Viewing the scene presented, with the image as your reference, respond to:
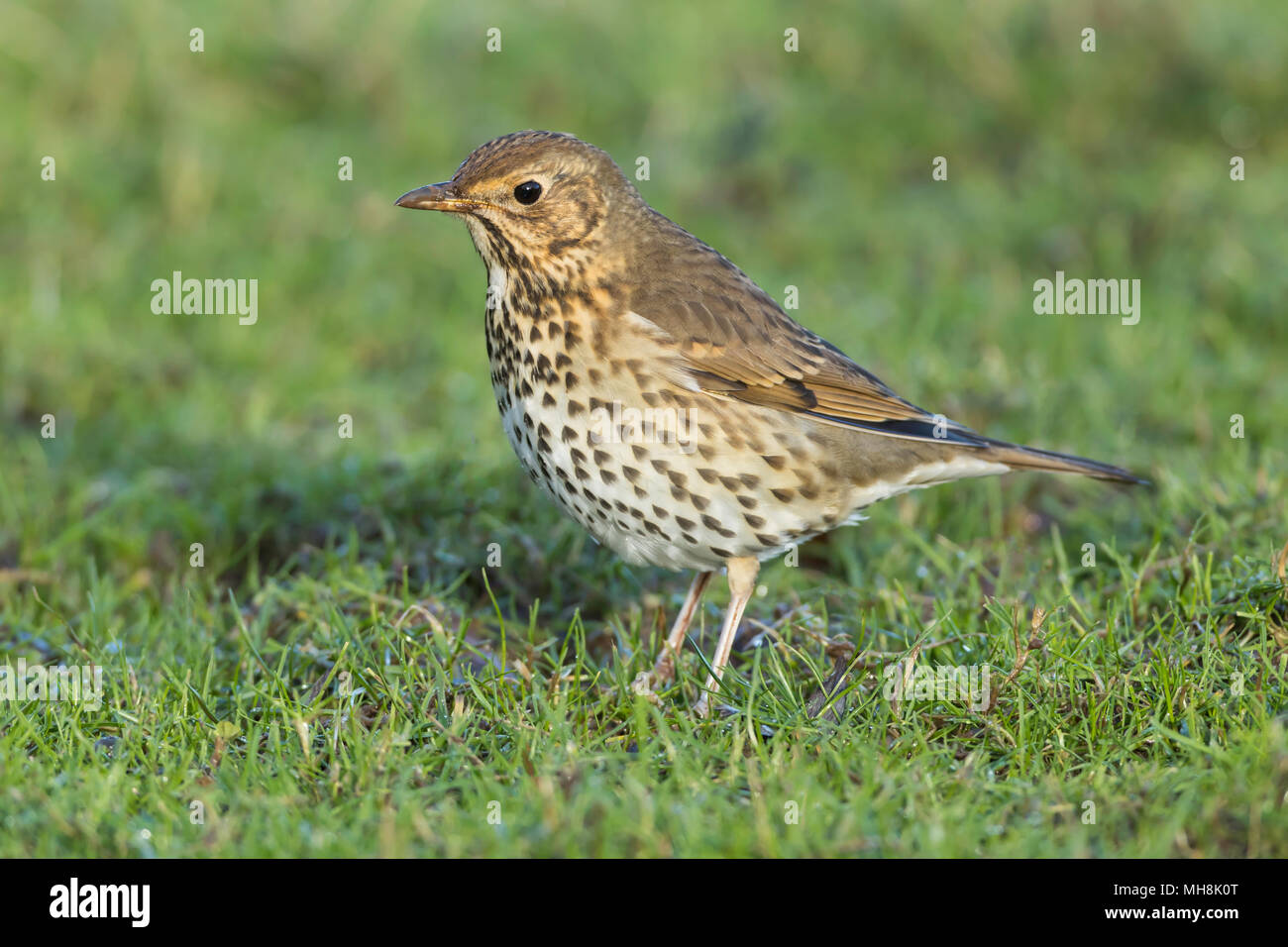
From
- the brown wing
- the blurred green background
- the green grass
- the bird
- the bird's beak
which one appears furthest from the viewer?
the blurred green background

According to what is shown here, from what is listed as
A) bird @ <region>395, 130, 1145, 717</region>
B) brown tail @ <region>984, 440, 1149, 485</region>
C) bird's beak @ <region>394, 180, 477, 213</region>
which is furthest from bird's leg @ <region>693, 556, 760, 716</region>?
bird's beak @ <region>394, 180, 477, 213</region>

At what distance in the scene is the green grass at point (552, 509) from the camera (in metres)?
4.00

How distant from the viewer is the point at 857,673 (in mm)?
4672

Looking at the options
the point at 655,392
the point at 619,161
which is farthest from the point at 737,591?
the point at 619,161

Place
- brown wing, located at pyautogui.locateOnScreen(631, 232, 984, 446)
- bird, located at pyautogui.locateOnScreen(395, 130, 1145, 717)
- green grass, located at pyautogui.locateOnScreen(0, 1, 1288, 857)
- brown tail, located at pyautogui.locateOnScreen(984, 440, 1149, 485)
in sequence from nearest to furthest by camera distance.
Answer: green grass, located at pyautogui.locateOnScreen(0, 1, 1288, 857)
bird, located at pyautogui.locateOnScreen(395, 130, 1145, 717)
brown wing, located at pyautogui.locateOnScreen(631, 232, 984, 446)
brown tail, located at pyautogui.locateOnScreen(984, 440, 1149, 485)

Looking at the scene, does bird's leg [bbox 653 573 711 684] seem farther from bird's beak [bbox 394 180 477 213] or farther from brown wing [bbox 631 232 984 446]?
bird's beak [bbox 394 180 477 213]

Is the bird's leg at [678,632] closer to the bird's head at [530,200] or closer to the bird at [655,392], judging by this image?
the bird at [655,392]

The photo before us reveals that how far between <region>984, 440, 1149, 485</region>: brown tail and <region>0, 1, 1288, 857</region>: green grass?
0.28m

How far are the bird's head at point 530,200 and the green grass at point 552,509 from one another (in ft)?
3.98

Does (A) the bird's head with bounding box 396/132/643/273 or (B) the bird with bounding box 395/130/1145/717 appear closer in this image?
(B) the bird with bounding box 395/130/1145/717

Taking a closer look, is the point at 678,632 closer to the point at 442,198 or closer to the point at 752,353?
the point at 752,353

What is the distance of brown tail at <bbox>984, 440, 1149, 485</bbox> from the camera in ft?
17.1

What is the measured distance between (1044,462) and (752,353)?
112 cm

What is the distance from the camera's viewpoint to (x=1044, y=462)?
5207 mm
